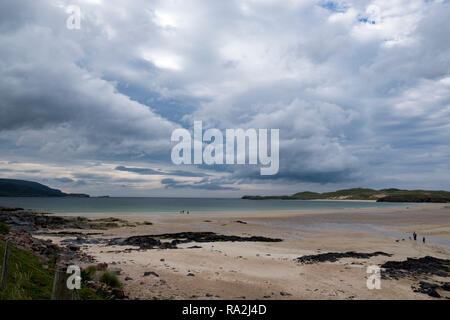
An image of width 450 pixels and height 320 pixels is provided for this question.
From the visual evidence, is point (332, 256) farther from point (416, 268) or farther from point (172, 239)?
point (172, 239)

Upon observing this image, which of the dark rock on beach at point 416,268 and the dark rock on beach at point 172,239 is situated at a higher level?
the dark rock on beach at point 416,268

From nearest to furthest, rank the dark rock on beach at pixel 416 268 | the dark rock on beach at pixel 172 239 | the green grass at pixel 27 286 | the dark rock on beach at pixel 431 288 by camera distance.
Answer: the green grass at pixel 27 286
the dark rock on beach at pixel 431 288
the dark rock on beach at pixel 416 268
the dark rock on beach at pixel 172 239

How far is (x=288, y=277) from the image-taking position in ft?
54.2

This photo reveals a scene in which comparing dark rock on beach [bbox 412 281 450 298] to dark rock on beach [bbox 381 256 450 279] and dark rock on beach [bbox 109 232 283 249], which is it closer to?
dark rock on beach [bbox 381 256 450 279]

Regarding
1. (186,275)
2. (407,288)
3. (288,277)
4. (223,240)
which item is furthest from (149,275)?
(223,240)

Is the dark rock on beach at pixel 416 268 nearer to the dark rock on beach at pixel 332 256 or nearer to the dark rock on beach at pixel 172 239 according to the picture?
the dark rock on beach at pixel 332 256

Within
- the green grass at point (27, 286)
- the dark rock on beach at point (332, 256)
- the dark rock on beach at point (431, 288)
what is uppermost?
the green grass at point (27, 286)

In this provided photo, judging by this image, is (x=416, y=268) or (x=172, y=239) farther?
(x=172, y=239)

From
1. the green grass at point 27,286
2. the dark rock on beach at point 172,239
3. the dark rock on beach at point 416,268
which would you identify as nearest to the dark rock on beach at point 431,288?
the dark rock on beach at point 416,268

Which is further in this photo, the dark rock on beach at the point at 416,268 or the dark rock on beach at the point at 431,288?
the dark rock on beach at the point at 416,268

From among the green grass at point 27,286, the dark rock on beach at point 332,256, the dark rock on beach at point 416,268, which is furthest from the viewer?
the dark rock on beach at point 332,256

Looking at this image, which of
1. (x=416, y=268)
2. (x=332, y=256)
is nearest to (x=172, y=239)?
(x=332, y=256)

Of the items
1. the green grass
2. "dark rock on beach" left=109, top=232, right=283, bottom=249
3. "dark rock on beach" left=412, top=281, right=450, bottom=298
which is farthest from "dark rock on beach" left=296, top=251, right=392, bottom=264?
the green grass
